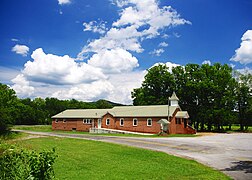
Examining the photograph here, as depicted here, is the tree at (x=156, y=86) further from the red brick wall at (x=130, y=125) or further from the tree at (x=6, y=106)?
the tree at (x=6, y=106)

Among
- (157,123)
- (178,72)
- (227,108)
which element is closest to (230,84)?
(227,108)

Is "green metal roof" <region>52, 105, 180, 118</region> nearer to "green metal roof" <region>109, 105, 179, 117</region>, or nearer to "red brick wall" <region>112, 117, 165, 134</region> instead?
"green metal roof" <region>109, 105, 179, 117</region>

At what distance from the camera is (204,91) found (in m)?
55.3

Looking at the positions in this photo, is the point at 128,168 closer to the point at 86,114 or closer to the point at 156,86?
the point at 86,114

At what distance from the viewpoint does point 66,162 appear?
1347 centimetres

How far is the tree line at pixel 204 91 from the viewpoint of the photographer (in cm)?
5434

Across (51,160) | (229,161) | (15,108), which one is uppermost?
(15,108)

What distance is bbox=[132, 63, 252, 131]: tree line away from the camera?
54.3 metres

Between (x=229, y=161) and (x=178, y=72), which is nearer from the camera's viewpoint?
(x=229, y=161)

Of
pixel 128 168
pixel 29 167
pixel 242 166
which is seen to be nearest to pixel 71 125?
pixel 128 168

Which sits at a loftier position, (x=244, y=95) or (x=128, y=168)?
(x=244, y=95)

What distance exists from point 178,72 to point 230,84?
1182cm

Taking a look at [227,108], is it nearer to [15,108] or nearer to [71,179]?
[15,108]

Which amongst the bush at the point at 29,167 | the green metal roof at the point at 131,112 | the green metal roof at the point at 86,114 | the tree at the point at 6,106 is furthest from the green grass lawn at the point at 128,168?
the green metal roof at the point at 86,114
